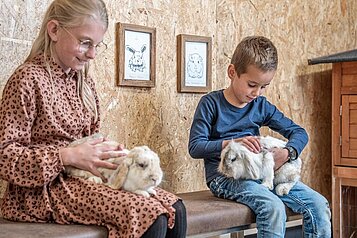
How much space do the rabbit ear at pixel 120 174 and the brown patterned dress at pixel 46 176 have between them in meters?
0.02

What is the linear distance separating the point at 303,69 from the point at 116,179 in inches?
67.5

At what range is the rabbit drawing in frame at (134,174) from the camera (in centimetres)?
166

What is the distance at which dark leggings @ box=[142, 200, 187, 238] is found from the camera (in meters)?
1.57

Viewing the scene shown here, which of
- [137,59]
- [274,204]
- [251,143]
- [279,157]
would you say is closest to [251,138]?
[251,143]

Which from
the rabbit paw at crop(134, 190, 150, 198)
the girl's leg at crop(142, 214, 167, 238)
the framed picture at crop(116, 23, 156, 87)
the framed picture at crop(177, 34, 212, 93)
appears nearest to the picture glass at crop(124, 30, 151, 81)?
the framed picture at crop(116, 23, 156, 87)

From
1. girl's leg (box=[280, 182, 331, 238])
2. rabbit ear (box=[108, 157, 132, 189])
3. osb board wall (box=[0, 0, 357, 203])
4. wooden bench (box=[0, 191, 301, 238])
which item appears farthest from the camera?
osb board wall (box=[0, 0, 357, 203])

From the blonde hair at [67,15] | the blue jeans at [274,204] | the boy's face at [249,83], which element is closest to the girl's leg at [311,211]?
the blue jeans at [274,204]

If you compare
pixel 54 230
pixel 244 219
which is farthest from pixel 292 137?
pixel 54 230

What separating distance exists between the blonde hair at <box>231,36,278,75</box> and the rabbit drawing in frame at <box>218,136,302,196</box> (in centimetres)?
27

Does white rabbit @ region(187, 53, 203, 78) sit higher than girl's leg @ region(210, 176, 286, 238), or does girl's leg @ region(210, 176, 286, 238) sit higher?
white rabbit @ region(187, 53, 203, 78)

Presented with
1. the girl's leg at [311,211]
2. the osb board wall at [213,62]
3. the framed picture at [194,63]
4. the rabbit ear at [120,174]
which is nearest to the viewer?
the rabbit ear at [120,174]

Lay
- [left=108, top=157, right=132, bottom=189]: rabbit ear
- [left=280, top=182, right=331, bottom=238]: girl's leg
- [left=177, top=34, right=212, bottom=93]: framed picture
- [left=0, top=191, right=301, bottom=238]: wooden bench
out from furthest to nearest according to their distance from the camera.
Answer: [left=177, top=34, right=212, bottom=93]: framed picture
[left=280, top=182, right=331, bottom=238]: girl's leg
[left=108, top=157, right=132, bottom=189]: rabbit ear
[left=0, top=191, right=301, bottom=238]: wooden bench

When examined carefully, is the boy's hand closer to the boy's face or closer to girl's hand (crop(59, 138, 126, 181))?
the boy's face

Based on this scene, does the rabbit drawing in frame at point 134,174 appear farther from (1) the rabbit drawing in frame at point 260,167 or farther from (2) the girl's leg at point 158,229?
(1) the rabbit drawing in frame at point 260,167
